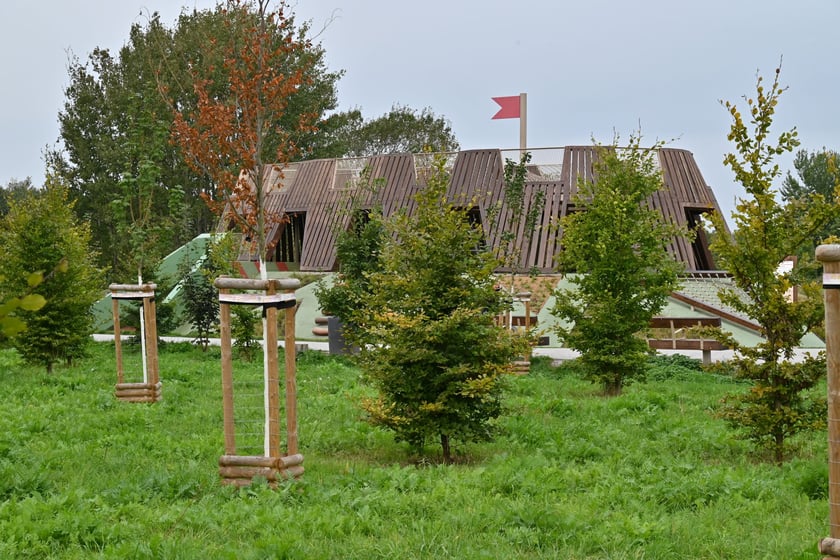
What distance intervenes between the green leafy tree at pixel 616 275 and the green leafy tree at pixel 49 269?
823 cm

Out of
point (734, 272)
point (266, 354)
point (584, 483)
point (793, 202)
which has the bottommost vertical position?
point (584, 483)

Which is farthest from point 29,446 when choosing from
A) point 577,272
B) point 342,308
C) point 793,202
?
point 342,308

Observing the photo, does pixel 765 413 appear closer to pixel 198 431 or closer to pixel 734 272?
pixel 734 272

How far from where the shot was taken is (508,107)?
2831 cm

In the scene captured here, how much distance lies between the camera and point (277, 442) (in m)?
7.36

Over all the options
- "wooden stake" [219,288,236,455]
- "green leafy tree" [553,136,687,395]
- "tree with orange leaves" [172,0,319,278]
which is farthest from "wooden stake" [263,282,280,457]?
"green leafy tree" [553,136,687,395]

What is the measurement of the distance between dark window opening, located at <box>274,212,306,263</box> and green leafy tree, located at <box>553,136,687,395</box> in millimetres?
19139

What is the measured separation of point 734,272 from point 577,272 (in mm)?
6012

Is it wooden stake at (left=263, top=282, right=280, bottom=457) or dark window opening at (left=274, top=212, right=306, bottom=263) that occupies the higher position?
dark window opening at (left=274, top=212, right=306, bottom=263)

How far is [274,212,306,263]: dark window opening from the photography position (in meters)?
32.6

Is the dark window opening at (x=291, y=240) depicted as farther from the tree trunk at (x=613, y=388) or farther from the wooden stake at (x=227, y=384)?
the wooden stake at (x=227, y=384)

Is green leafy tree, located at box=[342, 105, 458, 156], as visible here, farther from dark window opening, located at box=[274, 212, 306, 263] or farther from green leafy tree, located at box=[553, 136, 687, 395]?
green leafy tree, located at box=[553, 136, 687, 395]

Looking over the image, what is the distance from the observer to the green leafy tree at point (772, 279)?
8641 mm

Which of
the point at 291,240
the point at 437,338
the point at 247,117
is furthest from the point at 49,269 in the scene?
the point at 291,240
